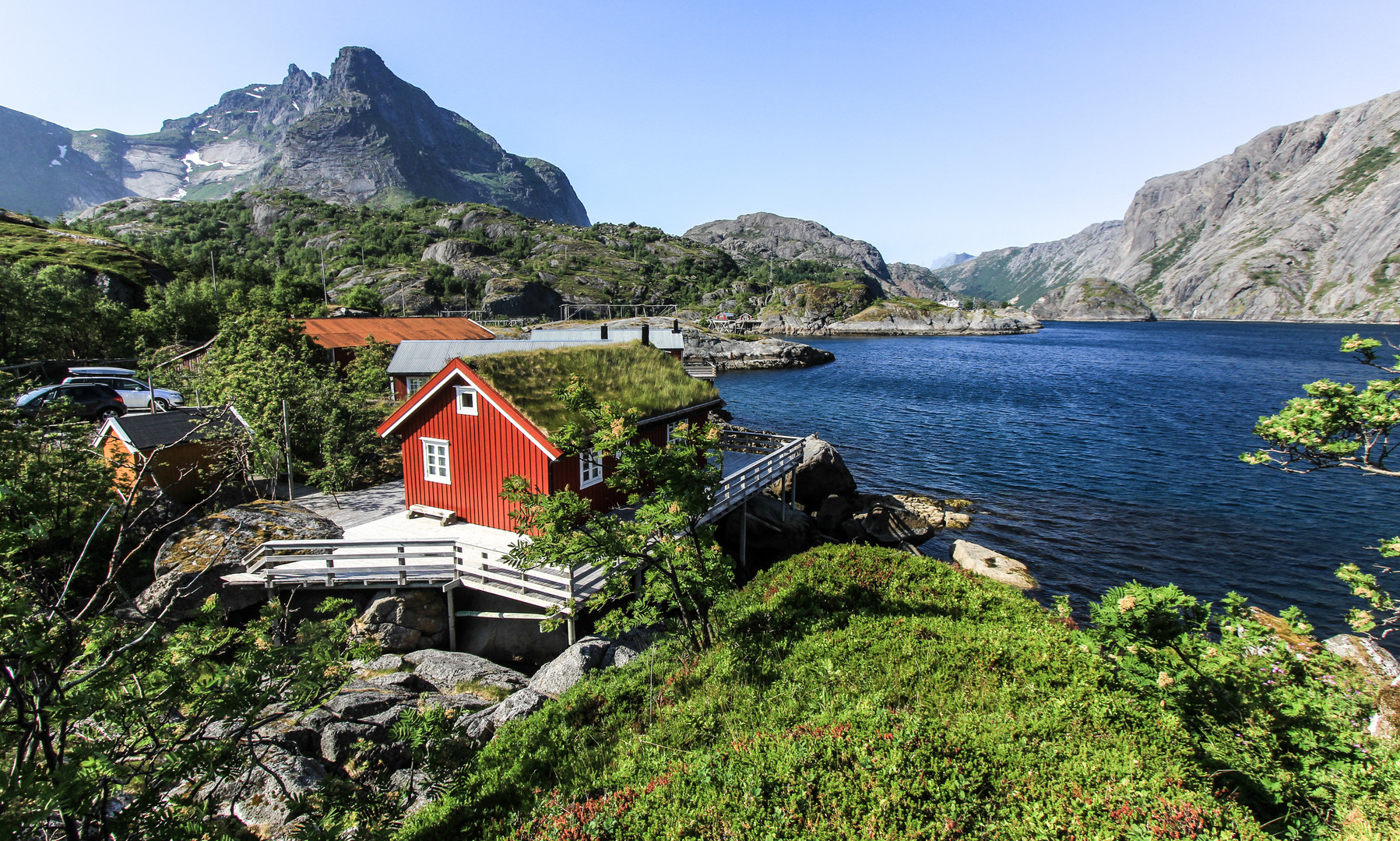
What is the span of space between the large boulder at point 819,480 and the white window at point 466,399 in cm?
1647

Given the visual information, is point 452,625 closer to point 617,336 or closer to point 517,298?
point 617,336

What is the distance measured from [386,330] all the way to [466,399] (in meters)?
38.8

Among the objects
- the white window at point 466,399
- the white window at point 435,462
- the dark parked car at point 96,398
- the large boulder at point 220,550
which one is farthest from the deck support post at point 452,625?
the dark parked car at point 96,398

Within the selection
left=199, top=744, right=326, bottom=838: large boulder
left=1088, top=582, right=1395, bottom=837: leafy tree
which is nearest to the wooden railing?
left=1088, top=582, right=1395, bottom=837: leafy tree

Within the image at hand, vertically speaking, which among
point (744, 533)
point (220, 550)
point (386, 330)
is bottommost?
point (744, 533)

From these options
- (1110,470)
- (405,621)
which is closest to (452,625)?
(405,621)

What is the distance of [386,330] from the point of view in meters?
49.1

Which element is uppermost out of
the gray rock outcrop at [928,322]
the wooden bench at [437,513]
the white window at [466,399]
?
the gray rock outcrop at [928,322]

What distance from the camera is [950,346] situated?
131500 mm

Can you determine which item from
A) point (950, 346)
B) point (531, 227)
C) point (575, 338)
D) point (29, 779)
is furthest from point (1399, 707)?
point (531, 227)

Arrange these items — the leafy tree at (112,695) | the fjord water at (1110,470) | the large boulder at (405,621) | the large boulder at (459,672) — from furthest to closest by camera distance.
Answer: the fjord water at (1110,470)
the large boulder at (405,621)
the large boulder at (459,672)
the leafy tree at (112,695)

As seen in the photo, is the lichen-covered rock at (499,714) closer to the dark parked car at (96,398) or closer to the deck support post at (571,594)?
the deck support post at (571,594)

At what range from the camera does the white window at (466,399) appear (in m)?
16.7

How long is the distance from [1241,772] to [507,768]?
9.71 m
